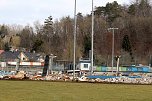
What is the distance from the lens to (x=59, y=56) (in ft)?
355

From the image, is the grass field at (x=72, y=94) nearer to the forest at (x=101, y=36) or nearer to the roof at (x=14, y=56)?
the forest at (x=101, y=36)

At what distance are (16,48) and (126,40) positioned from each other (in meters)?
46.0

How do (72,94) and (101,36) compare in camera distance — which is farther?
(101,36)

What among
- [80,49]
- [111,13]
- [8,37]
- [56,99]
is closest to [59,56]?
[80,49]

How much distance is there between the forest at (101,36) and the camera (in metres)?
102

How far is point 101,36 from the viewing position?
112 meters

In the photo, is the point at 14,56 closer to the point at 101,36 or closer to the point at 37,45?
the point at 37,45

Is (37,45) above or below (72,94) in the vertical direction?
above

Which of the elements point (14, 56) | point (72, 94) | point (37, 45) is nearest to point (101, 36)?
point (37, 45)

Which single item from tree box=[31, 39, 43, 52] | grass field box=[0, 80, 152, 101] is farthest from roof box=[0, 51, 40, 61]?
grass field box=[0, 80, 152, 101]

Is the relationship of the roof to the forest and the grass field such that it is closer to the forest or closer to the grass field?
the forest

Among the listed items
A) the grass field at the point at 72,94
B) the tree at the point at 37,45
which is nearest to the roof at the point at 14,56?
the tree at the point at 37,45

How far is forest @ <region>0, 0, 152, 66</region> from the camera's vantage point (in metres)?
102

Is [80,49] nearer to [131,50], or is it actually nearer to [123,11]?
[131,50]
